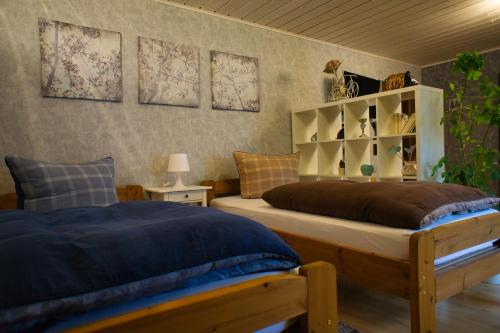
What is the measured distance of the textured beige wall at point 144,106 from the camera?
2314 millimetres

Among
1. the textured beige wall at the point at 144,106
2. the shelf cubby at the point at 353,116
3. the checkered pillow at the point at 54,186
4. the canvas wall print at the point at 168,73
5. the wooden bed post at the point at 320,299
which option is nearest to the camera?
the wooden bed post at the point at 320,299

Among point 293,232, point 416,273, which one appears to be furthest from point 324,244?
point 416,273

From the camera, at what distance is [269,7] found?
9.96 ft

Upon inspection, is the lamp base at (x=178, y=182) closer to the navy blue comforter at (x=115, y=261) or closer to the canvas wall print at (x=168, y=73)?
the canvas wall print at (x=168, y=73)

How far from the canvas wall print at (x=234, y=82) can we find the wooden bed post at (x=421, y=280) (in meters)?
2.21

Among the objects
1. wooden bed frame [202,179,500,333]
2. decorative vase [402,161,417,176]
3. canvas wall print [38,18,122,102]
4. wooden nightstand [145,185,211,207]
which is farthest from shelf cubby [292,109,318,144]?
wooden bed frame [202,179,500,333]

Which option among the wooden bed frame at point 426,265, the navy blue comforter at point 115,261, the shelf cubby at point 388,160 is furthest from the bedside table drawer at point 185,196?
the shelf cubby at point 388,160

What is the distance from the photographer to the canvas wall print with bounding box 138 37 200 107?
2.80 m

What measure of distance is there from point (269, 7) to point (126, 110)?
152 centimetres

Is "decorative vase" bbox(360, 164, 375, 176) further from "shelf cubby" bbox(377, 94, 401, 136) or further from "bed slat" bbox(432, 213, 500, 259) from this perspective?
"bed slat" bbox(432, 213, 500, 259)

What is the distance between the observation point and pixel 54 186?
1.93 metres

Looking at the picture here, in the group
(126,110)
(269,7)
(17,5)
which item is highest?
(269,7)

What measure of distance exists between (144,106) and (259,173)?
3.58 feet

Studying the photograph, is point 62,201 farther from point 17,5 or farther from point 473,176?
point 473,176
